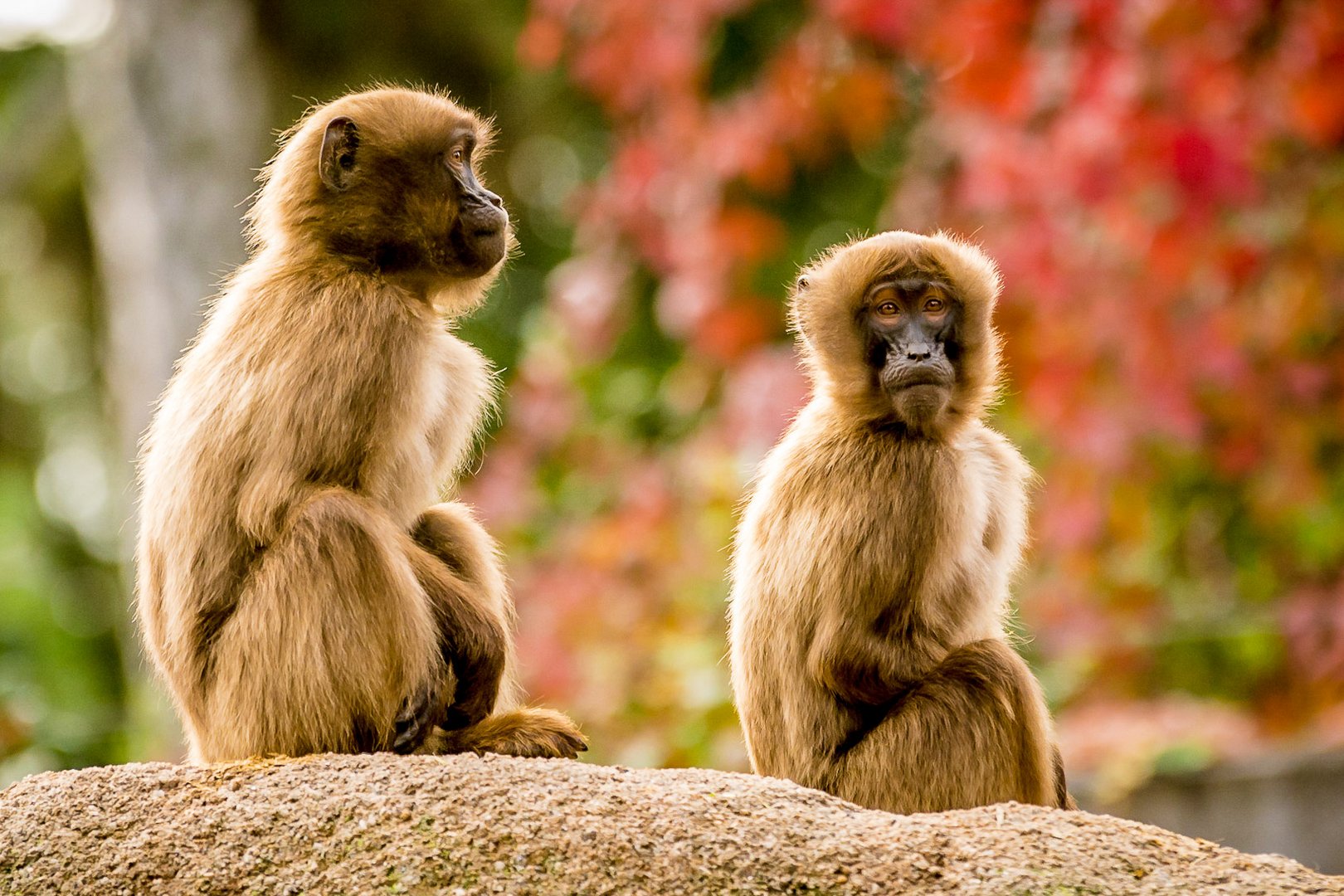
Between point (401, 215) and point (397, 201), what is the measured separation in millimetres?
50

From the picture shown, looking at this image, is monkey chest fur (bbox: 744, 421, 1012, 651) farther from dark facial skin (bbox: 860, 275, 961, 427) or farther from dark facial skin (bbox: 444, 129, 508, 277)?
dark facial skin (bbox: 444, 129, 508, 277)

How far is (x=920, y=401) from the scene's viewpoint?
5320 millimetres

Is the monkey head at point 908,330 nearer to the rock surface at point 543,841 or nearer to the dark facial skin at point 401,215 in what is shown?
the dark facial skin at point 401,215

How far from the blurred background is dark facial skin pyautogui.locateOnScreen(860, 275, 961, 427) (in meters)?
3.56

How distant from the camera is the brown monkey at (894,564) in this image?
5152mm

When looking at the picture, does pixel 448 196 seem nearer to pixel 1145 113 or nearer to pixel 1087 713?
pixel 1145 113

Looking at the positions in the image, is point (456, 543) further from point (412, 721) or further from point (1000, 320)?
point (1000, 320)

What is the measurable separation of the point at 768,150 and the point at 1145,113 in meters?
2.76

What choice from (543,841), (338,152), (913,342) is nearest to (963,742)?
(913,342)

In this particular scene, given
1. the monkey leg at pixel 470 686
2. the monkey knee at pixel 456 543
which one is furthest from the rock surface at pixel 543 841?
the monkey knee at pixel 456 543

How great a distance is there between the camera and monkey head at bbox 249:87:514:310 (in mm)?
5555

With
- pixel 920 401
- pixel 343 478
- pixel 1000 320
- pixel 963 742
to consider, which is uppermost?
pixel 1000 320

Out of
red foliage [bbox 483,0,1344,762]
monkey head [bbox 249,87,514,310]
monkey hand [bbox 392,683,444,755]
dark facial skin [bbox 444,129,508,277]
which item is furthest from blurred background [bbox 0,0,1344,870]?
monkey hand [bbox 392,683,444,755]

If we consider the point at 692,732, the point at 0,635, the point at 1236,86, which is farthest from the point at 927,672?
the point at 0,635
